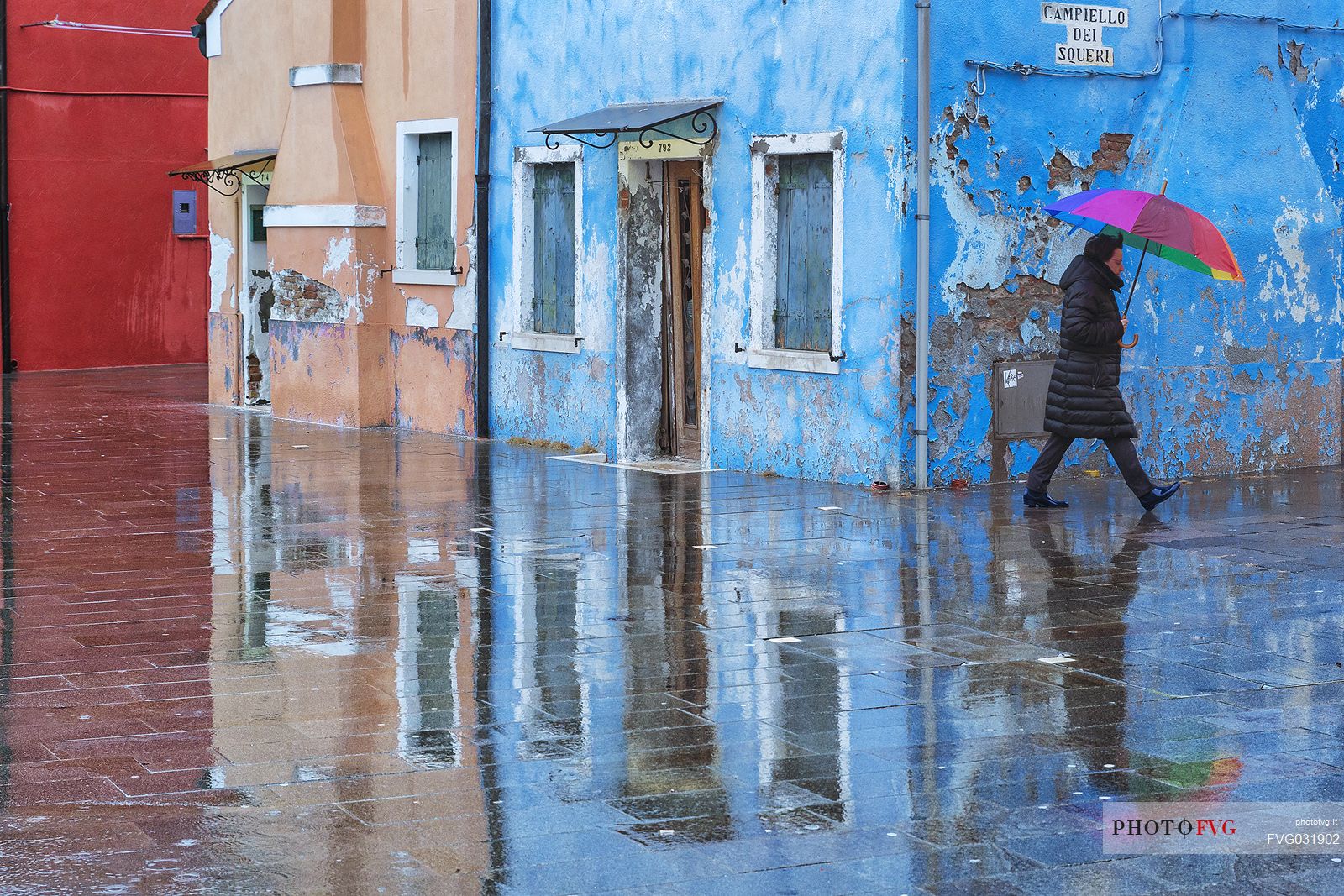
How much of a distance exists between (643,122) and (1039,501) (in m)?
4.13

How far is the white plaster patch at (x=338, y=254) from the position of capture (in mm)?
17375

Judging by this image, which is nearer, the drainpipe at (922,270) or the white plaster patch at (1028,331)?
the drainpipe at (922,270)

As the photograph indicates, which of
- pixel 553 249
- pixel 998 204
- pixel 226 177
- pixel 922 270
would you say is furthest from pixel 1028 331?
pixel 226 177

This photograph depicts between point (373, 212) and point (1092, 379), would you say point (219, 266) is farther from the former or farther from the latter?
point (1092, 379)

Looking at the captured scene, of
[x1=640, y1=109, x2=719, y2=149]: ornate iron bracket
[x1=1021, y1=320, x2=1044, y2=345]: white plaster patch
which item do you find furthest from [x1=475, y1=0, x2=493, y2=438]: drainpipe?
[x1=1021, y1=320, x2=1044, y2=345]: white plaster patch

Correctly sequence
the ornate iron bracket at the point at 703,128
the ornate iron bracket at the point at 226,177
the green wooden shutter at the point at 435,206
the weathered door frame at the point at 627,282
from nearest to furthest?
the ornate iron bracket at the point at 703,128
the weathered door frame at the point at 627,282
the green wooden shutter at the point at 435,206
the ornate iron bracket at the point at 226,177

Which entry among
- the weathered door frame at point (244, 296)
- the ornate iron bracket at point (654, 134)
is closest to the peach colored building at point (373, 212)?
the weathered door frame at point (244, 296)

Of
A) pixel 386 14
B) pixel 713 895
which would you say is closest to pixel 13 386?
pixel 386 14

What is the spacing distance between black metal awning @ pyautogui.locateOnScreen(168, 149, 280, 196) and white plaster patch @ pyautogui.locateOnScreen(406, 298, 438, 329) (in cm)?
262

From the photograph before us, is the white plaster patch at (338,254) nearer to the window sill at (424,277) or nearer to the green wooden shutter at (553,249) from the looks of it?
the window sill at (424,277)

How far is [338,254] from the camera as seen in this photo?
17.5m

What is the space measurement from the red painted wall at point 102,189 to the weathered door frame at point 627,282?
13904 millimetres

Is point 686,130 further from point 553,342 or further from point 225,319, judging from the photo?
point 225,319

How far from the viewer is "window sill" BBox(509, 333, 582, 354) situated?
15508mm
